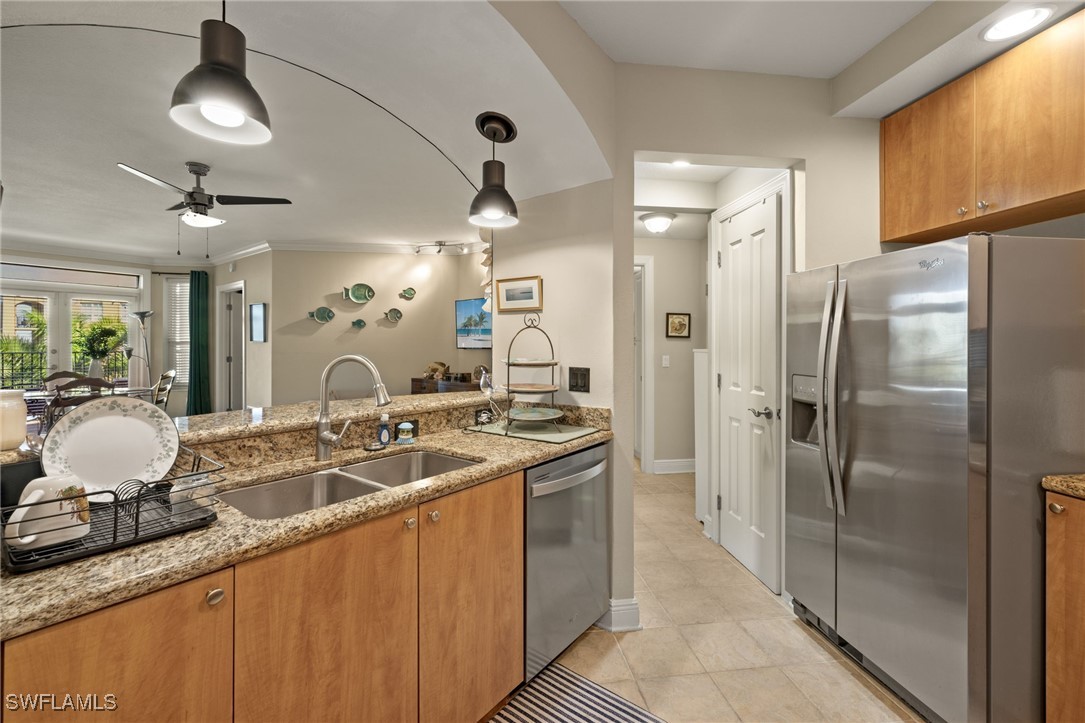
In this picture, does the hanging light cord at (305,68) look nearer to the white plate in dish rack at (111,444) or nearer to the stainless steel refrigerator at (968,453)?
the white plate in dish rack at (111,444)

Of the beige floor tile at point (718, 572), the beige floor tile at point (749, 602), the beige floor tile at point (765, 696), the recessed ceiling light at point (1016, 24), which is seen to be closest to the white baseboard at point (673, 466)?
the beige floor tile at point (718, 572)

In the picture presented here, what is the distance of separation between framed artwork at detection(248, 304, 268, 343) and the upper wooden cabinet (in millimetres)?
2796

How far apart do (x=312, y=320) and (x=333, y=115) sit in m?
0.80

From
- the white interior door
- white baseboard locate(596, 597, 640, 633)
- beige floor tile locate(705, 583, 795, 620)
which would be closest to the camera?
white baseboard locate(596, 597, 640, 633)

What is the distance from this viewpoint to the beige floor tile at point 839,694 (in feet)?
5.48

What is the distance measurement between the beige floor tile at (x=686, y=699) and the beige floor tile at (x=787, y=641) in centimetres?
38

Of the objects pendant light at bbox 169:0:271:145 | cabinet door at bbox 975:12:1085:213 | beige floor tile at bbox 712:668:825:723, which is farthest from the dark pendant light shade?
cabinet door at bbox 975:12:1085:213

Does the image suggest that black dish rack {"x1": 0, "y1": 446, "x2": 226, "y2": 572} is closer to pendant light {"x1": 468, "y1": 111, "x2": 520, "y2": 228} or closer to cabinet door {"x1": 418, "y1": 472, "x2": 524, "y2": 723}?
cabinet door {"x1": 418, "y1": 472, "x2": 524, "y2": 723}

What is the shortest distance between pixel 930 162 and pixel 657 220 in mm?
1920

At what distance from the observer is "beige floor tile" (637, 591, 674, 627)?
7.29 feet

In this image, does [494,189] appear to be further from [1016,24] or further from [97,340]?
[1016,24]

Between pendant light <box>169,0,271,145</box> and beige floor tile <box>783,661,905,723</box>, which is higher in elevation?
pendant light <box>169,0,271,145</box>

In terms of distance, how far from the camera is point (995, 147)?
189 centimetres

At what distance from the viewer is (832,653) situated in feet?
6.63
